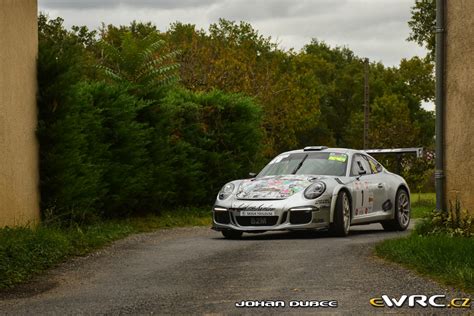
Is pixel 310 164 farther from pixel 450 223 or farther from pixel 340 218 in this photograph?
pixel 450 223

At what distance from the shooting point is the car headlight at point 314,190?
611 inches

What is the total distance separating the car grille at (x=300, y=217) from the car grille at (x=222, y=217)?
1.10 m

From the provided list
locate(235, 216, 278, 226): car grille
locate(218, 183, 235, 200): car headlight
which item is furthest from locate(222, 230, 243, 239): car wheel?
locate(218, 183, 235, 200): car headlight

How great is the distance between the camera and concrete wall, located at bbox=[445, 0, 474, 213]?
12.6m

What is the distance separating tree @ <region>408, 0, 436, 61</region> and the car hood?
28.7 metres

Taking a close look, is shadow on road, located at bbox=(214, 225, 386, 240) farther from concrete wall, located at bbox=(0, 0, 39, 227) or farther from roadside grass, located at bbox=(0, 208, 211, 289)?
concrete wall, located at bbox=(0, 0, 39, 227)

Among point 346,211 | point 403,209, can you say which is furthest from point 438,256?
point 403,209

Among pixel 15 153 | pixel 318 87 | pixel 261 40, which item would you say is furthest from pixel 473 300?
pixel 318 87

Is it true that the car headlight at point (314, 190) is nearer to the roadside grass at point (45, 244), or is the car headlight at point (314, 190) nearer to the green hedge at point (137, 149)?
the roadside grass at point (45, 244)

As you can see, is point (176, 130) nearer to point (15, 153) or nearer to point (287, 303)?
point (15, 153)

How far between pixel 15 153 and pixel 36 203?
1.24 meters

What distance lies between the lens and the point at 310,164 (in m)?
16.8

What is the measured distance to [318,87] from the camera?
81.9 meters

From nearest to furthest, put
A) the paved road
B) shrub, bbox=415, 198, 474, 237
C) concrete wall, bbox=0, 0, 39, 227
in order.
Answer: the paved road, shrub, bbox=415, 198, 474, 237, concrete wall, bbox=0, 0, 39, 227
